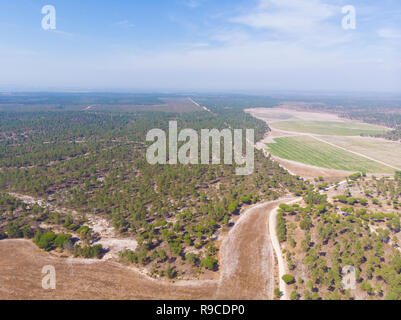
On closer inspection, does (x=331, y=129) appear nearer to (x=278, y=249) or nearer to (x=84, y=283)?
(x=278, y=249)

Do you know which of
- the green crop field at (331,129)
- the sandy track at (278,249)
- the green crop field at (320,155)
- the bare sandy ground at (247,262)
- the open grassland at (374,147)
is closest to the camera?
the bare sandy ground at (247,262)

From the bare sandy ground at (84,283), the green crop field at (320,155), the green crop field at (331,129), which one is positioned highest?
the green crop field at (331,129)

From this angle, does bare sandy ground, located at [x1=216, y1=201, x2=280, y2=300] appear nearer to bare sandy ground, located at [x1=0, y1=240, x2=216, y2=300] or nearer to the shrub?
the shrub

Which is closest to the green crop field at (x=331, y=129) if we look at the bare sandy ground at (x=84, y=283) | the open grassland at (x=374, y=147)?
the open grassland at (x=374, y=147)

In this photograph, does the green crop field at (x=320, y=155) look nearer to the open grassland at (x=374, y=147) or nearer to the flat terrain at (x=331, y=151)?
the flat terrain at (x=331, y=151)

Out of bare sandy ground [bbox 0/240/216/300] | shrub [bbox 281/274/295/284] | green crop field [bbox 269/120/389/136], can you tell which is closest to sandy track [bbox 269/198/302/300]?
shrub [bbox 281/274/295/284]

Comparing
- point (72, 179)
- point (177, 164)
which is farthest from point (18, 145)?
point (177, 164)

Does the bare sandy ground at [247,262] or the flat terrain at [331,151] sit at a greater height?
the flat terrain at [331,151]

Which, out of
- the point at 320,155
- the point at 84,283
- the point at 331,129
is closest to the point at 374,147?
the point at 320,155
